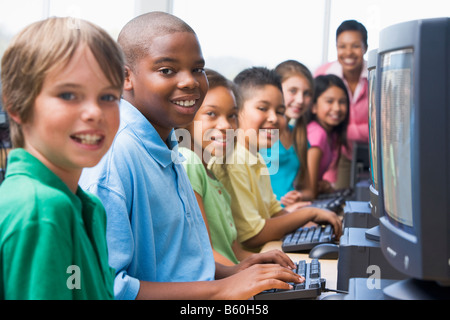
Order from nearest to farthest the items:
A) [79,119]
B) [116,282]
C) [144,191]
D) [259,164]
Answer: [79,119]
[116,282]
[144,191]
[259,164]

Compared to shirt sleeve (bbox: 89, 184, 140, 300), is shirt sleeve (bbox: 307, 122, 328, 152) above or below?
above

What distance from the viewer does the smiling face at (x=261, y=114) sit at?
2211 mm

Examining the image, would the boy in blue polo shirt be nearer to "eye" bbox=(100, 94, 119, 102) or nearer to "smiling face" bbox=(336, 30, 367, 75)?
"eye" bbox=(100, 94, 119, 102)

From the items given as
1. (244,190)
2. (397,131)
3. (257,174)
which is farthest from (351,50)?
(397,131)

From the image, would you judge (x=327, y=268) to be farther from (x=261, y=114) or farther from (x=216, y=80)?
(x=261, y=114)

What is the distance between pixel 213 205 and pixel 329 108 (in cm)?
175

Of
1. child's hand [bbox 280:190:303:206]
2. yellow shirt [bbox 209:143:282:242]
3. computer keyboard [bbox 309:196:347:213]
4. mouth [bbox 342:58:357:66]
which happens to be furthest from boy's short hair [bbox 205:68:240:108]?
mouth [bbox 342:58:357:66]

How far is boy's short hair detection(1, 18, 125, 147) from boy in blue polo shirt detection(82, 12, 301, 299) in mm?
268

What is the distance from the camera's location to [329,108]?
3.19 metres

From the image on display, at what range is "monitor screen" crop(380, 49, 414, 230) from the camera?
782mm
